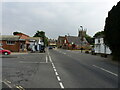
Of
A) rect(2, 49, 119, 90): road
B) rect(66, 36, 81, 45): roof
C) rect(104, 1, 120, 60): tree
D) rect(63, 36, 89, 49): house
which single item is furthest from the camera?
rect(66, 36, 81, 45): roof

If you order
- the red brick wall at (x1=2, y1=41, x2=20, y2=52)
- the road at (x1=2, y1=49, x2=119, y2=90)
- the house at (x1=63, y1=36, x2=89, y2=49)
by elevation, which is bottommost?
the road at (x1=2, y1=49, x2=119, y2=90)

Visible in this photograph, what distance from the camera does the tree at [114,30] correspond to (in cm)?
2305

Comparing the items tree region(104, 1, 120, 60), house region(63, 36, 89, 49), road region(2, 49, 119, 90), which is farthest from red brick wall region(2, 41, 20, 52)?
house region(63, 36, 89, 49)

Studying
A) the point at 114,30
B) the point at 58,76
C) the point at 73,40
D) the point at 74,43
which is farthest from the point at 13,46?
the point at 73,40

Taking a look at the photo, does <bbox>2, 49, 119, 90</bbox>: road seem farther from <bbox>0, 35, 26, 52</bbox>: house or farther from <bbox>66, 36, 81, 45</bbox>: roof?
<bbox>66, 36, 81, 45</bbox>: roof

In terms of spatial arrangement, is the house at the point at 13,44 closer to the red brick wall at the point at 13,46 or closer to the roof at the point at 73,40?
the red brick wall at the point at 13,46

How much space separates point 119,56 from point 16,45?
3156 cm

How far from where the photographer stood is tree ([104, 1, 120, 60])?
23.1 m

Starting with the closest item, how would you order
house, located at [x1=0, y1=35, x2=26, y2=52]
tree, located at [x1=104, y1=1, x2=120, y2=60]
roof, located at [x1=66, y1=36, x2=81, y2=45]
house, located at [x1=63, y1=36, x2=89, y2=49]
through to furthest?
tree, located at [x1=104, y1=1, x2=120, y2=60] → house, located at [x1=0, y1=35, x2=26, y2=52] → house, located at [x1=63, y1=36, x2=89, y2=49] → roof, located at [x1=66, y1=36, x2=81, y2=45]

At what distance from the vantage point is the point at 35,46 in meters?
54.9

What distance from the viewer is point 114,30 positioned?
23.4m

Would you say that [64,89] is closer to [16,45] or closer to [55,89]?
[55,89]

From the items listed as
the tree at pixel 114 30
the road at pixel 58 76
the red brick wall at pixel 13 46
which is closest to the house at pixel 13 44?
the red brick wall at pixel 13 46

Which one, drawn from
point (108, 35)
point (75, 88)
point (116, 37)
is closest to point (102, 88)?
point (75, 88)
